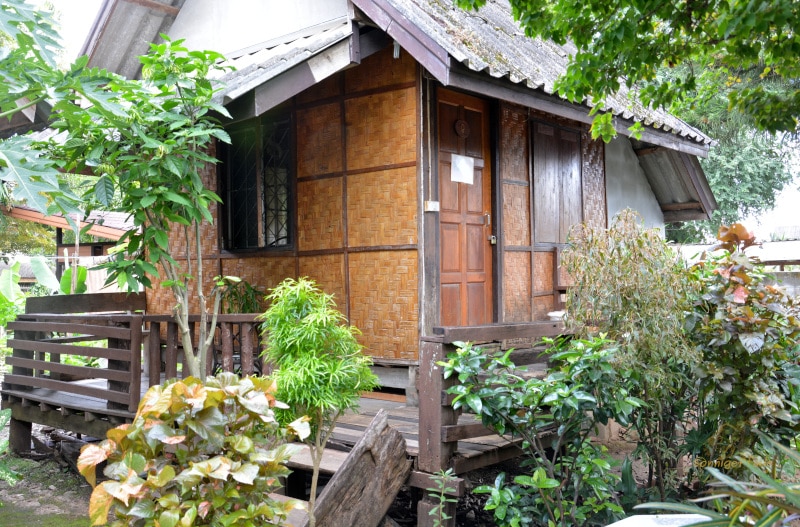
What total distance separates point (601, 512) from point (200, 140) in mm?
3767

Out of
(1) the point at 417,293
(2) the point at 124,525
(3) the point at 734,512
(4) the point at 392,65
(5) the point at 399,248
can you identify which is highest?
(4) the point at 392,65

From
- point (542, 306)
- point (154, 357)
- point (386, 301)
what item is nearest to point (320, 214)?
point (386, 301)

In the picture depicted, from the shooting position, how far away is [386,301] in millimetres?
6445

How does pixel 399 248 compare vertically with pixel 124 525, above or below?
above

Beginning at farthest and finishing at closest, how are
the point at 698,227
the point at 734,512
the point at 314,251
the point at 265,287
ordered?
the point at 698,227
the point at 265,287
the point at 314,251
the point at 734,512

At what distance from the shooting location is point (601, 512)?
4539 millimetres

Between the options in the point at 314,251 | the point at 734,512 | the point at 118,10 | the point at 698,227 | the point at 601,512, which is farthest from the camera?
the point at 698,227

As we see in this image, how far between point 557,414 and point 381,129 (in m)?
3.30

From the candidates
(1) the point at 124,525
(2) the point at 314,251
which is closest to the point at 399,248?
(2) the point at 314,251

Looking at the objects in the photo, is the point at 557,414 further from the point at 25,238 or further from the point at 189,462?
the point at 25,238

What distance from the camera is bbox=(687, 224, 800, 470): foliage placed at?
15.0 feet

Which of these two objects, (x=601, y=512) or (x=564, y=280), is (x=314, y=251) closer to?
(x=564, y=280)

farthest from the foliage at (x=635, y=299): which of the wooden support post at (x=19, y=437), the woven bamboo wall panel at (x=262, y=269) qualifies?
the wooden support post at (x=19, y=437)

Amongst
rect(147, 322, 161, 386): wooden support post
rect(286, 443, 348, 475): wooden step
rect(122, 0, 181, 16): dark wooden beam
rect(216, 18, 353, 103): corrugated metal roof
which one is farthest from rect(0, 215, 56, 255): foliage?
rect(286, 443, 348, 475): wooden step
